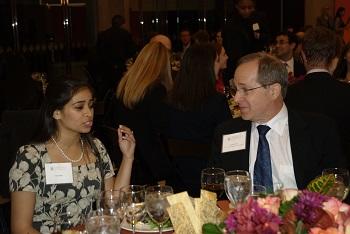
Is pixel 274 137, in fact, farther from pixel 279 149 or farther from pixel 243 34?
pixel 243 34

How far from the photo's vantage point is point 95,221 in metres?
1.89

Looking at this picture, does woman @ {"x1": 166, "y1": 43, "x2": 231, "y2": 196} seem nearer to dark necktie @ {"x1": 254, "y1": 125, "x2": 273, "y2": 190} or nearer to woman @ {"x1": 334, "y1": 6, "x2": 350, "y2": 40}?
dark necktie @ {"x1": 254, "y1": 125, "x2": 273, "y2": 190}

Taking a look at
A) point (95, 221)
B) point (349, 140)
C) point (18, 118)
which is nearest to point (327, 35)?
point (349, 140)

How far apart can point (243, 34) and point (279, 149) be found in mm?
5276

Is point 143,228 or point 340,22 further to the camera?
point 340,22

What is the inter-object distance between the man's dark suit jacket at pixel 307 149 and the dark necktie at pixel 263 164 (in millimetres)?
72

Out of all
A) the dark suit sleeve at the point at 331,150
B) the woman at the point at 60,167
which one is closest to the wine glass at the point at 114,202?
the woman at the point at 60,167

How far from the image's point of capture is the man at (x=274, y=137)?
9.46ft

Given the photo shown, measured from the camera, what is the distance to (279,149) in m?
2.92

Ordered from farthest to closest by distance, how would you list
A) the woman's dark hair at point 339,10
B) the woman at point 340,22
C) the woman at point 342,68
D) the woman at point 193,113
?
the woman's dark hair at point 339,10
the woman at point 340,22
the woman at point 342,68
the woman at point 193,113

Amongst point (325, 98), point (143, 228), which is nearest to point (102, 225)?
point (143, 228)

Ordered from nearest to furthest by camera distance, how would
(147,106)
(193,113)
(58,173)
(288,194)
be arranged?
1. (288,194)
2. (58,173)
3. (193,113)
4. (147,106)

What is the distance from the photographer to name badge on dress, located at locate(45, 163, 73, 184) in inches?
107

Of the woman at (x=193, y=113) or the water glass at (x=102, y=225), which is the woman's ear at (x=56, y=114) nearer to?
the water glass at (x=102, y=225)
